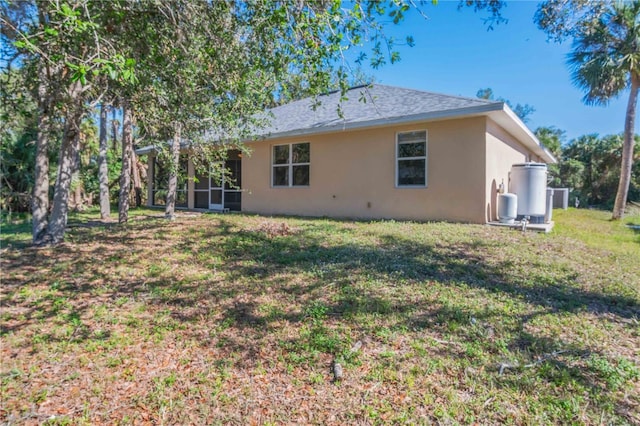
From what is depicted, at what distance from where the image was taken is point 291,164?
442 inches

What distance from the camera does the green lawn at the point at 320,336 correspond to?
2.27 metres

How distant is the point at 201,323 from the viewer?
3389 mm

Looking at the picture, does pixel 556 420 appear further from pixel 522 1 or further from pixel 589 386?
pixel 522 1

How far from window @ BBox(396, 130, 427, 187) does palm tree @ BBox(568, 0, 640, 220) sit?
24.5ft

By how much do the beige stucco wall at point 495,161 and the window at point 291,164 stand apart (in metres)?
5.21

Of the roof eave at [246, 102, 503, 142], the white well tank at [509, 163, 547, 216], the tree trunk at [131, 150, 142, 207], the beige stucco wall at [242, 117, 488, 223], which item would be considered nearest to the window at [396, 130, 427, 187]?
the beige stucco wall at [242, 117, 488, 223]

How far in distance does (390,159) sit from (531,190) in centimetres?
367

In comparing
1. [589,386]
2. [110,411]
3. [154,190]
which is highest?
[154,190]

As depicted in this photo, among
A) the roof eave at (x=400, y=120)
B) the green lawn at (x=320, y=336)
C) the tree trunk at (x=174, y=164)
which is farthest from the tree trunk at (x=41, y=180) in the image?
the roof eave at (x=400, y=120)

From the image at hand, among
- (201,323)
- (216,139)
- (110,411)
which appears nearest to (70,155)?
(216,139)

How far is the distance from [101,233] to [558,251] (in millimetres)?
9179

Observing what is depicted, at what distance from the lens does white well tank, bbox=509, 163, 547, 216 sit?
28.3 feet

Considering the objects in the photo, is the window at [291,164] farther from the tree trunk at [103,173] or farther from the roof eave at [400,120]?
the tree trunk at [103,173]

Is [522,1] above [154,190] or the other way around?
above
